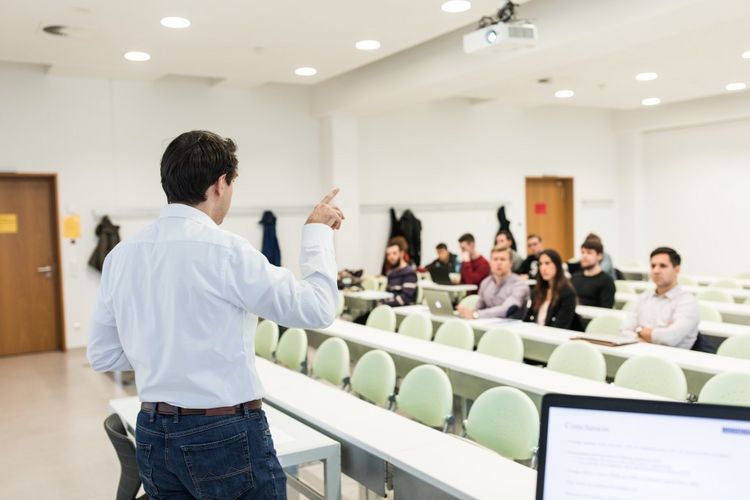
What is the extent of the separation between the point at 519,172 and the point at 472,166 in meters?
1.00

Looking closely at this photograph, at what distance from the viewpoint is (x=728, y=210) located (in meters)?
12.2

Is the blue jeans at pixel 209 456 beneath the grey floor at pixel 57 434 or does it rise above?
above

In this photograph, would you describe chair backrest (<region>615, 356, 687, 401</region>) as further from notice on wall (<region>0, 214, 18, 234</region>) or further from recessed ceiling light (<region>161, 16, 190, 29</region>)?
notice on wall (<region>0, 214, 18, 234</region>)

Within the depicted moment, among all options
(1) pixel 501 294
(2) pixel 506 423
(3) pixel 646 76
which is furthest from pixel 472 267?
(2) pixel 506 423

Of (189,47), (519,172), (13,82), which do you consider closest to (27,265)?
(13,82)

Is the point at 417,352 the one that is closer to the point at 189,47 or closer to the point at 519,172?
the point at 189,47

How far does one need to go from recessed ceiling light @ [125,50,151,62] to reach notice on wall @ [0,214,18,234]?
2685 mm

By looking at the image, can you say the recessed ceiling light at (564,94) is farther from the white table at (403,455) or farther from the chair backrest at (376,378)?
the white table at (403,455)

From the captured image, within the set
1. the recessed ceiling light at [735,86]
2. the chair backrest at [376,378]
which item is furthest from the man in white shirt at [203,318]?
the recessed ceiling light at [735,86]

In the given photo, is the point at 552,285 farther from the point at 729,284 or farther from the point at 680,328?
the point at 729,284

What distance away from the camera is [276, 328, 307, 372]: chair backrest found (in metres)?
5.16

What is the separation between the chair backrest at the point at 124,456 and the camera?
2812mm

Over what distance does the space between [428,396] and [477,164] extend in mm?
8787

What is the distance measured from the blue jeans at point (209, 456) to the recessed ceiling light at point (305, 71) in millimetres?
6591
